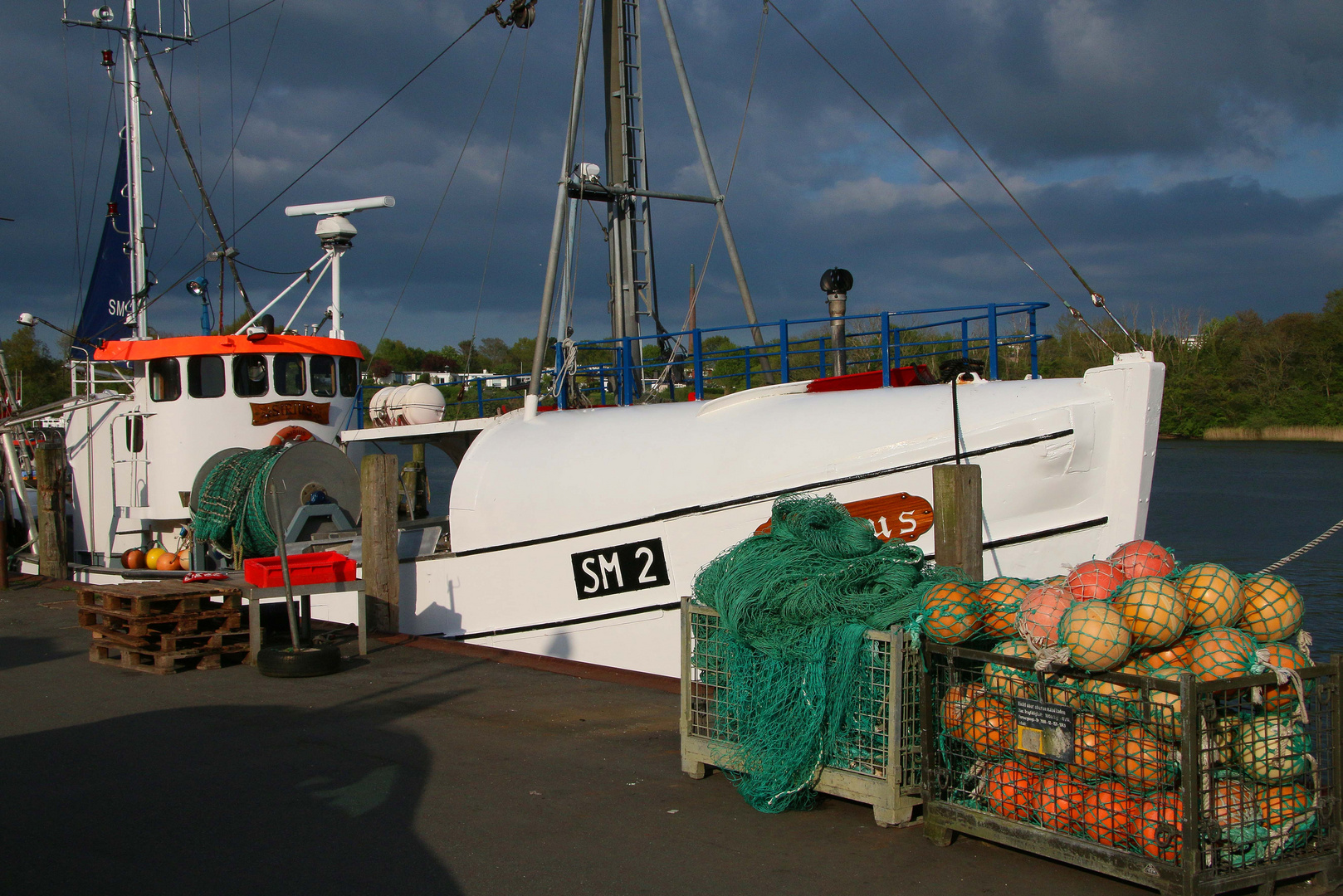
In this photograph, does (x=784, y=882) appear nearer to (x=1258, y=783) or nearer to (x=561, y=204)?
(x=1258, y=783)

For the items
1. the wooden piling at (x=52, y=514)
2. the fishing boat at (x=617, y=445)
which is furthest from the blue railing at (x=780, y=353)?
the wooden piling at (x=52, y=514)

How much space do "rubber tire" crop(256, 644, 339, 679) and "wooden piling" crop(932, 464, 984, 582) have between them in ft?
15.3

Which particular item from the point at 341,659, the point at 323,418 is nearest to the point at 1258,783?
the point at 341,659

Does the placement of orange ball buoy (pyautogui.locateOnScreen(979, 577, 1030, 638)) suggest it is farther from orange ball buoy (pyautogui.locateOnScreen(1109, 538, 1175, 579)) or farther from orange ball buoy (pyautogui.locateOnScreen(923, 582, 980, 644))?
orange ball buoy (pyautogui.locateOnScreen(1109, 538, 1175, 579))

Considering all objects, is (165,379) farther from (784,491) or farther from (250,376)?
(784,491)

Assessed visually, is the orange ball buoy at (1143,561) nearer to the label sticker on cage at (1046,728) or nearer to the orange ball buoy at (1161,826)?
the label sticker on cage at (1046,728)

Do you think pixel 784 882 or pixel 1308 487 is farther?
pixel 1308 487

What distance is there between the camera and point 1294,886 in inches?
157

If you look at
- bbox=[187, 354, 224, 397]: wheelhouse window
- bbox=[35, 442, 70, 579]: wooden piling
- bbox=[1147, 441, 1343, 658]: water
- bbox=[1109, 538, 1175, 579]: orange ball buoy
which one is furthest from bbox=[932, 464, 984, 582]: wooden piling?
bbox=[35, 442, 70, 579]: wooden piling

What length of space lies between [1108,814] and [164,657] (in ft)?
22.9

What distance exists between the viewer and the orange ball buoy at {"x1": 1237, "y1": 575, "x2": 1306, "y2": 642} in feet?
13.9

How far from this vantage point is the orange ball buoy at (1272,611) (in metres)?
4.24

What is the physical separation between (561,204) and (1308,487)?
106ft

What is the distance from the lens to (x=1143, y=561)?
15.3 ft
